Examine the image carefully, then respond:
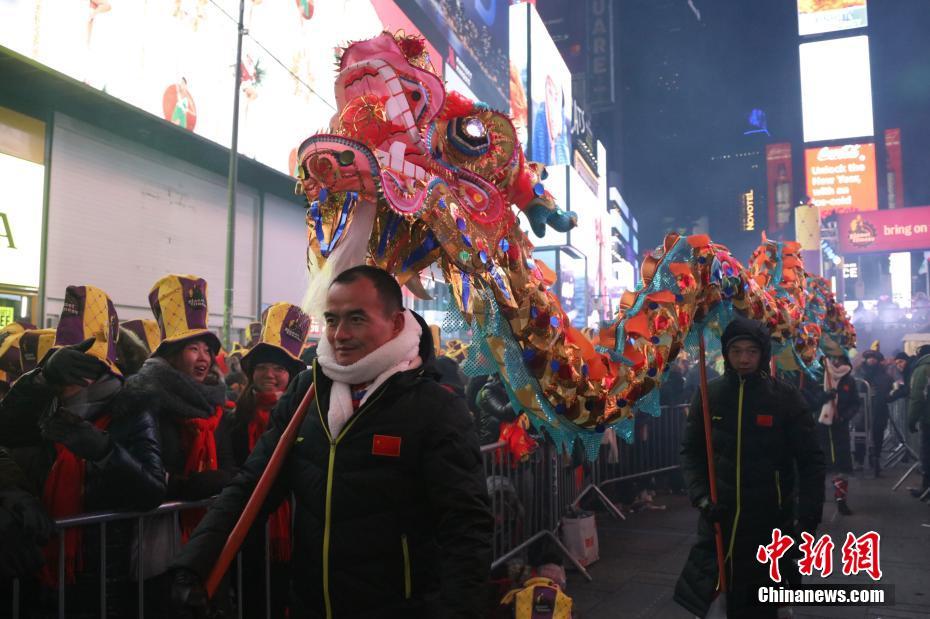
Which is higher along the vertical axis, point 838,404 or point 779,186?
point 779,186

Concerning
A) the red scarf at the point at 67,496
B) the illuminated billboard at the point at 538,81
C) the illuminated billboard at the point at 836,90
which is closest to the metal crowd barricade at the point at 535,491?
the red scarf at the point at 67,496

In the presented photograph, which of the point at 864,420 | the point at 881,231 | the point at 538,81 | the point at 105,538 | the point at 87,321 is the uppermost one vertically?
the point at 538,81

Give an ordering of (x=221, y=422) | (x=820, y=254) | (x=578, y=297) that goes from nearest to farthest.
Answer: (x=221, y=422) → (x=820, y=254) → (x=578, y=297)

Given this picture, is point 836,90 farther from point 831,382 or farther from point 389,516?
point 389,516

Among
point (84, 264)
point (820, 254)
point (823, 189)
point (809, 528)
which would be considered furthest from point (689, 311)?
point (823, 189)

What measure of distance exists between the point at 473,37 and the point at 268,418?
22.5m

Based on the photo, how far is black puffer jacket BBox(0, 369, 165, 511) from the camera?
8.71ft

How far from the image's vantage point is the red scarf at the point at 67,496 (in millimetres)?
2748

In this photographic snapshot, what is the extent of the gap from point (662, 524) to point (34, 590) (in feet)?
20.2

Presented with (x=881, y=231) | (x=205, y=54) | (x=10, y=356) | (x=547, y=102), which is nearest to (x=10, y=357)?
(x=10, y=356)

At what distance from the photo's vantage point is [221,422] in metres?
3.75

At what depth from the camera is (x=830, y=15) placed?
4569 cm

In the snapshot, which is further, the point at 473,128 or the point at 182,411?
the point at 182,411

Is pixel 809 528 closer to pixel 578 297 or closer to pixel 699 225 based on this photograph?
pixel 578 297
